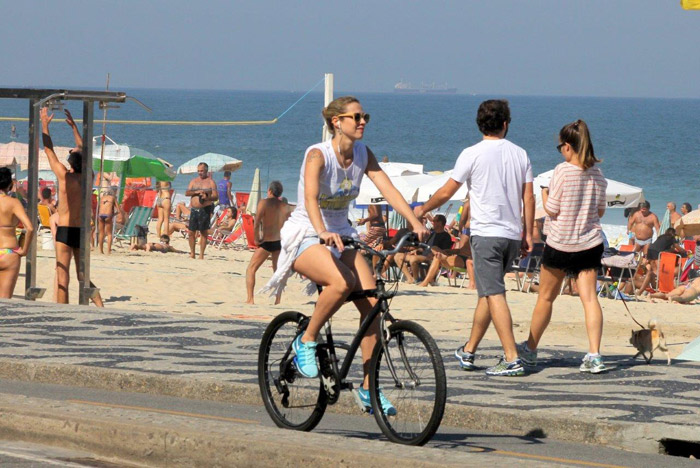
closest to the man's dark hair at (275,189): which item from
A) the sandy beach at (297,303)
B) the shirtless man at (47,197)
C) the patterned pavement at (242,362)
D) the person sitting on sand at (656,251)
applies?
the sandy beach at (297,303)

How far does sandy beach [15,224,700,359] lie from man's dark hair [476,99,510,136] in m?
4.06

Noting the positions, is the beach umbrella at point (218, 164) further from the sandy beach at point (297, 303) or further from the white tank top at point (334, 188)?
the white tank top at point (334, 188)

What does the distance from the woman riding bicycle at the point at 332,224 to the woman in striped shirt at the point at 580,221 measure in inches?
88.6

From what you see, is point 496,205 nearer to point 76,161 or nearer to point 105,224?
point 76,161

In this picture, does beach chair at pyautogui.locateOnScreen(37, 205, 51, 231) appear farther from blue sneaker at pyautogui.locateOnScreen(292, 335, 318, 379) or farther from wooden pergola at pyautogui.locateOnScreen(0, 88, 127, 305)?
blue sneaker at pyautogui.locateOnScreen(292, 335, 318, 379)

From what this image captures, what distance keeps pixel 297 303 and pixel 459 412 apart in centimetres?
981

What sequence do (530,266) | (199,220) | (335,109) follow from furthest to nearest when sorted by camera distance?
(199,220) → (530,266) → (335,109)

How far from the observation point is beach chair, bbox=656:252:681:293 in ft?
66.8

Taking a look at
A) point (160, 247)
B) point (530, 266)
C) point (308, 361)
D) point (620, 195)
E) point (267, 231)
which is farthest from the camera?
point (160, 247)

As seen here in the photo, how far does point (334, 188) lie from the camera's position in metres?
6.36

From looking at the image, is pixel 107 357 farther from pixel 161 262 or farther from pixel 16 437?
pixel 161 262

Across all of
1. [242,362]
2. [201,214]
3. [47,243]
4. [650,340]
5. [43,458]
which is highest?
[201,214]

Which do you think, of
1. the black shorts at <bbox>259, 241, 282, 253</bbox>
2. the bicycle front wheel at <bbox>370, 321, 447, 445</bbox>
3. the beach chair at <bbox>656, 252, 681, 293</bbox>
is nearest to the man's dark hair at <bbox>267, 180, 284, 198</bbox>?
the black shorts at <bbox>259, 241, 282, 253</bbox>

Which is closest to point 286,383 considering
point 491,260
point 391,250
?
point 391,250
